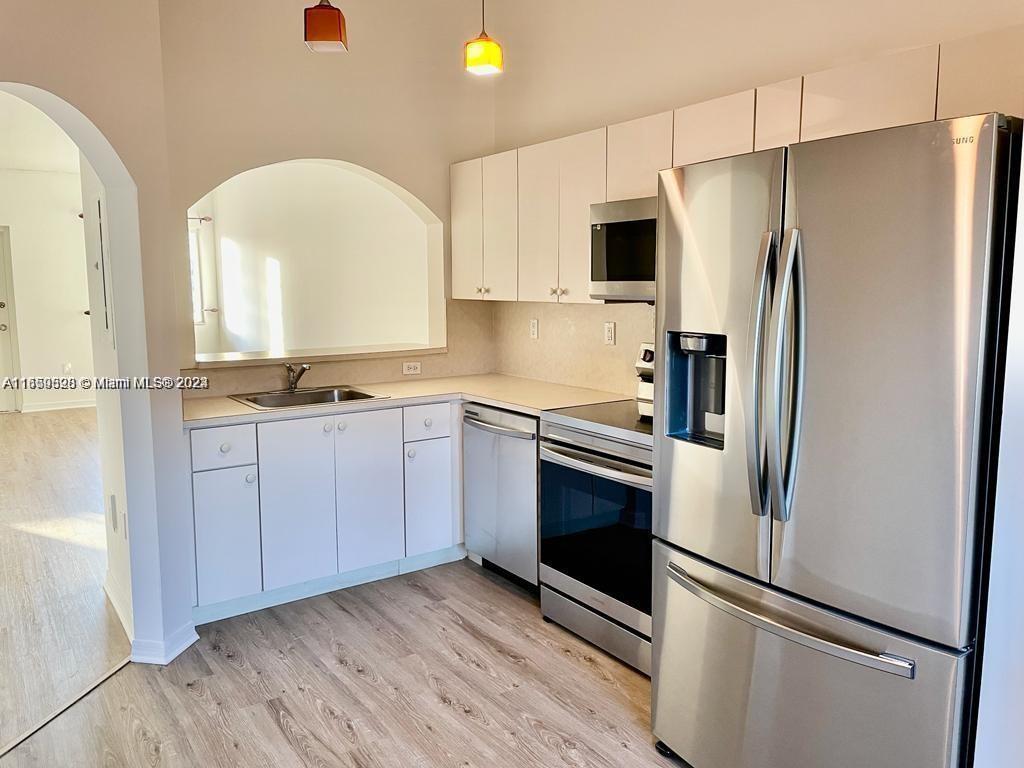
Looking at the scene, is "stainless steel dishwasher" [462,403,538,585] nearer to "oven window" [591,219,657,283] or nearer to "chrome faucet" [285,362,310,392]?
"oven window" [591,219,657,283]

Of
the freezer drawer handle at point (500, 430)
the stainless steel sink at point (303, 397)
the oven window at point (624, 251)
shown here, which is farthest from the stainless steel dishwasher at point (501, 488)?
the oven window at point (624, 251)

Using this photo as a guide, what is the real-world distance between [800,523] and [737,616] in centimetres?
35

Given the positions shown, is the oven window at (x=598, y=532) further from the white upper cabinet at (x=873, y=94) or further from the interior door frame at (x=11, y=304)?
the interior door frame at (x=11, y=304)

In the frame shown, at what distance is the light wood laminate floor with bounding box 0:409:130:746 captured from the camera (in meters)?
2.80

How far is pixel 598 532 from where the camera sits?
297cm

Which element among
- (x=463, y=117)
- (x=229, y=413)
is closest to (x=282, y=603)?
(x=229, y=413)

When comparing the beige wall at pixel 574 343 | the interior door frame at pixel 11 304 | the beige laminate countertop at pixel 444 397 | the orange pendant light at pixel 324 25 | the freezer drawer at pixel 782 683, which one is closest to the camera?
the freezer drawer at pixel 782 683

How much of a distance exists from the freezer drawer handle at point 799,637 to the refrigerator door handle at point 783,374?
289 mm

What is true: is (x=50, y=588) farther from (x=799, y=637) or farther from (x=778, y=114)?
(x=778, y=114)

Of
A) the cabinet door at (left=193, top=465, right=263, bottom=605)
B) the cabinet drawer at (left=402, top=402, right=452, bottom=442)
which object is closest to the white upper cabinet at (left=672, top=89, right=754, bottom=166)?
the cabinet drawer at (left=402, top=402, right=452, bottom=442)

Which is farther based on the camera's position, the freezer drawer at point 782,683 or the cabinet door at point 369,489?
the cabinet door at point 369,489

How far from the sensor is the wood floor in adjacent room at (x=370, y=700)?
240 centimetres

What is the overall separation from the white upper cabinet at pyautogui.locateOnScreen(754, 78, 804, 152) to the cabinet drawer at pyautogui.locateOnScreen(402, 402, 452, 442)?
1.95m

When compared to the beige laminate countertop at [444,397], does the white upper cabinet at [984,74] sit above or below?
above
